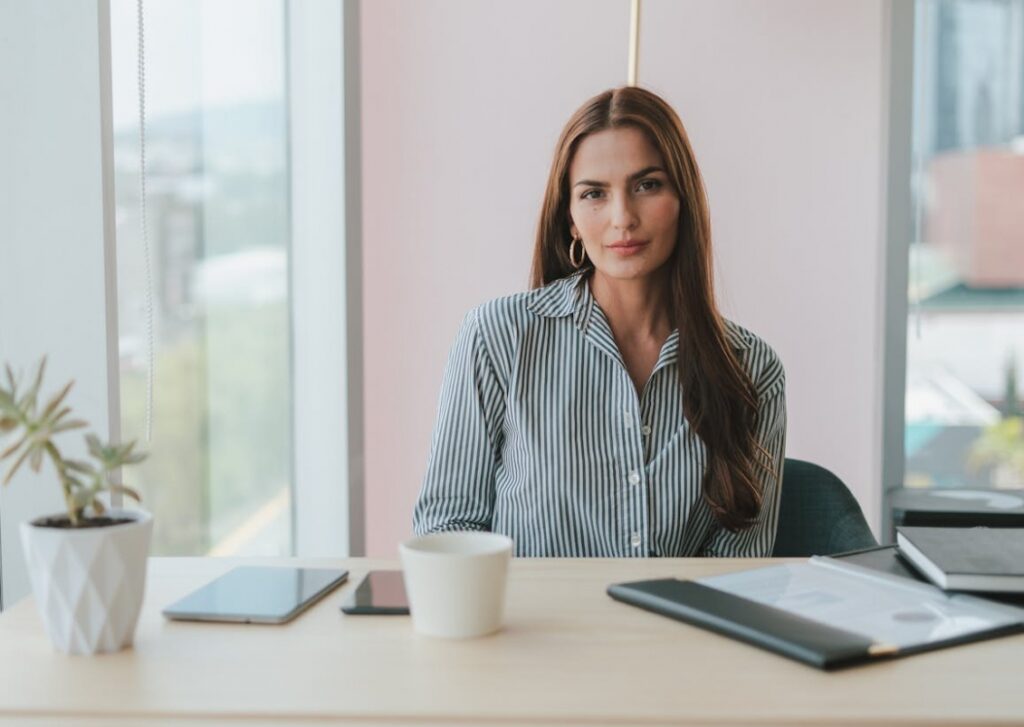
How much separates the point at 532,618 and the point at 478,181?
2.22 meters

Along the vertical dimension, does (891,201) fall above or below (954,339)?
above

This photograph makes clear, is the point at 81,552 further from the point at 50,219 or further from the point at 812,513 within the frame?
the point at 812,513

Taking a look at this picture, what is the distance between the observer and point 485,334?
70.4 inches

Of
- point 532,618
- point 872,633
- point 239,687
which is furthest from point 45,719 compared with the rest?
point 872,633

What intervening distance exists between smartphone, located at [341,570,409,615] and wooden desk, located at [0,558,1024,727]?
0.04 feet

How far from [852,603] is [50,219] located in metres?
1.09

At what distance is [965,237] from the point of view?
312cm

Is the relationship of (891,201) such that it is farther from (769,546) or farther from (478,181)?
(769,546)

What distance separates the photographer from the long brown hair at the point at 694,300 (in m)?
1.70

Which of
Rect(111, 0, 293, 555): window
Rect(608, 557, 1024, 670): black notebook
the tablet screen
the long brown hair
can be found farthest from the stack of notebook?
Rect(111, 0, 293, 555): window

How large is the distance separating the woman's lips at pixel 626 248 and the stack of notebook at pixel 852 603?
26.1 inches

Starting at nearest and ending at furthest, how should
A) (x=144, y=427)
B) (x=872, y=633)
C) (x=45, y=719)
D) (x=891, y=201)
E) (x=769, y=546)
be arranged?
1. (x=45, y=719)
2. (x=872, y=633)
3. (x=769, y=546)
4. (x=144, y=427)
5. (x=891, y=201)

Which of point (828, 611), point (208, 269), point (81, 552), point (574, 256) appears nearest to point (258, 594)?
point (81, 552)

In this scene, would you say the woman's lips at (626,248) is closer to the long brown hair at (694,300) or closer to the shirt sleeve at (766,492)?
the long brown hair at (694,300)
